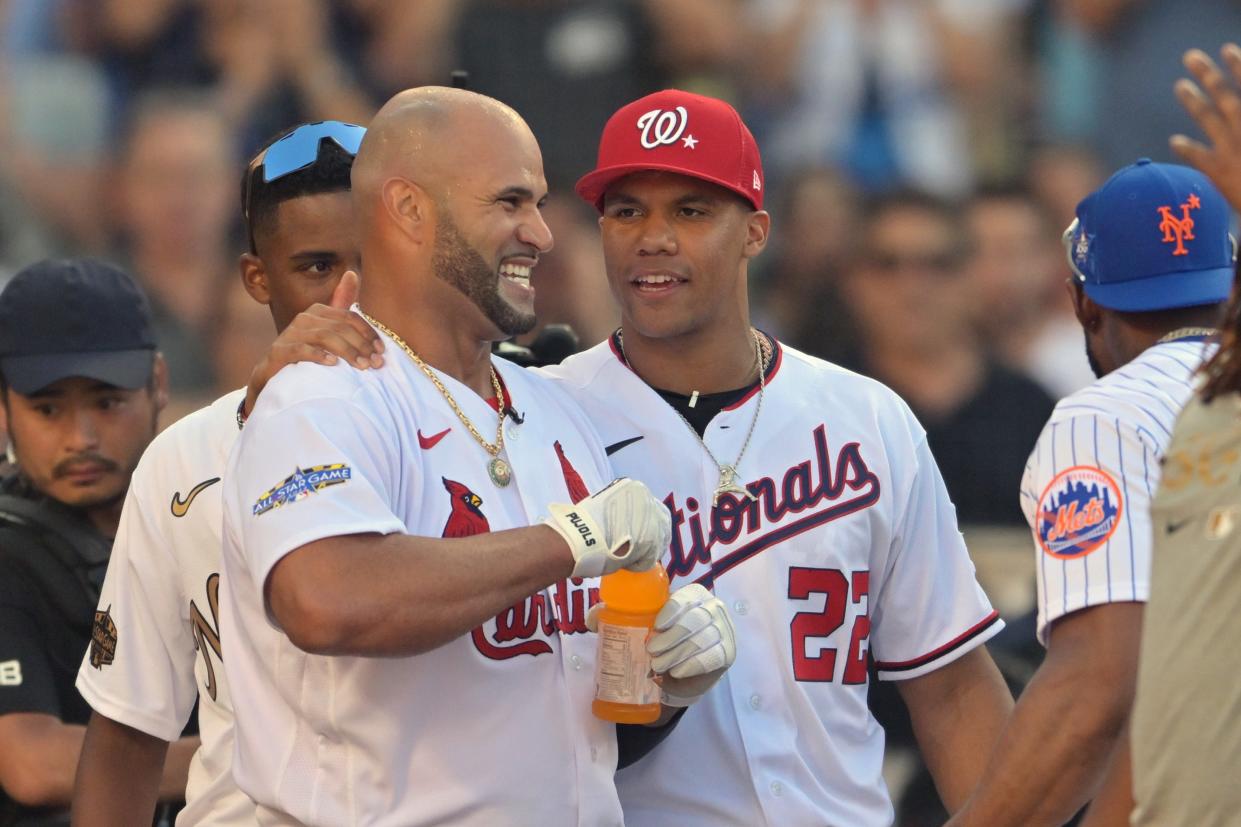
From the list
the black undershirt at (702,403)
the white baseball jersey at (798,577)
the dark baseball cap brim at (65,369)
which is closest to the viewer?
the white baseball jersey at (798,577)

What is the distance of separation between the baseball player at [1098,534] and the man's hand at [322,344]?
1.22 metres

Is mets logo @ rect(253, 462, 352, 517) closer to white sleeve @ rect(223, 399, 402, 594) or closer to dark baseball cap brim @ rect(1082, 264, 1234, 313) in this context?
white sleeve @ rect(223, 399, 402, 594)

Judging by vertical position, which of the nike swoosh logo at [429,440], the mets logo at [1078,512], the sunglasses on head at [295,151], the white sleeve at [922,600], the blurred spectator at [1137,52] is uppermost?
the blurred spectator at [1137,52]

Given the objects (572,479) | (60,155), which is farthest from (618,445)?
(60,155)

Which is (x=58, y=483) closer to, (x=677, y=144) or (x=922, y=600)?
A: (x=677, y=144)

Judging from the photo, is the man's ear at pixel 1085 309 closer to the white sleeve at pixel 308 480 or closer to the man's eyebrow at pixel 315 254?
the white sleeve at pixel 308 480

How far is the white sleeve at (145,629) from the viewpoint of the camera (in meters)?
3.59

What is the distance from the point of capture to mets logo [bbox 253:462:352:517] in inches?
111

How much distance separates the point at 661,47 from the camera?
27.1 feet

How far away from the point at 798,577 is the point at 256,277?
1.43 metres

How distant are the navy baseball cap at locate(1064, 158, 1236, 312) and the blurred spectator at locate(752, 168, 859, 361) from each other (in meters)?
4.61

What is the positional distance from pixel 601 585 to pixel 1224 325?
1282 millimetres

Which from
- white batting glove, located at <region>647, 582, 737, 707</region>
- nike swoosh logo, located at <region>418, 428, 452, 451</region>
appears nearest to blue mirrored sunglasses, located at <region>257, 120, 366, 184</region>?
nike swoosh logo, located at <region>418, 428, 452, 451</region>

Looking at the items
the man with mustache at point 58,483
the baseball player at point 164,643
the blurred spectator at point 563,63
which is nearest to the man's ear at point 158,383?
the man with mustache at point 58,483
